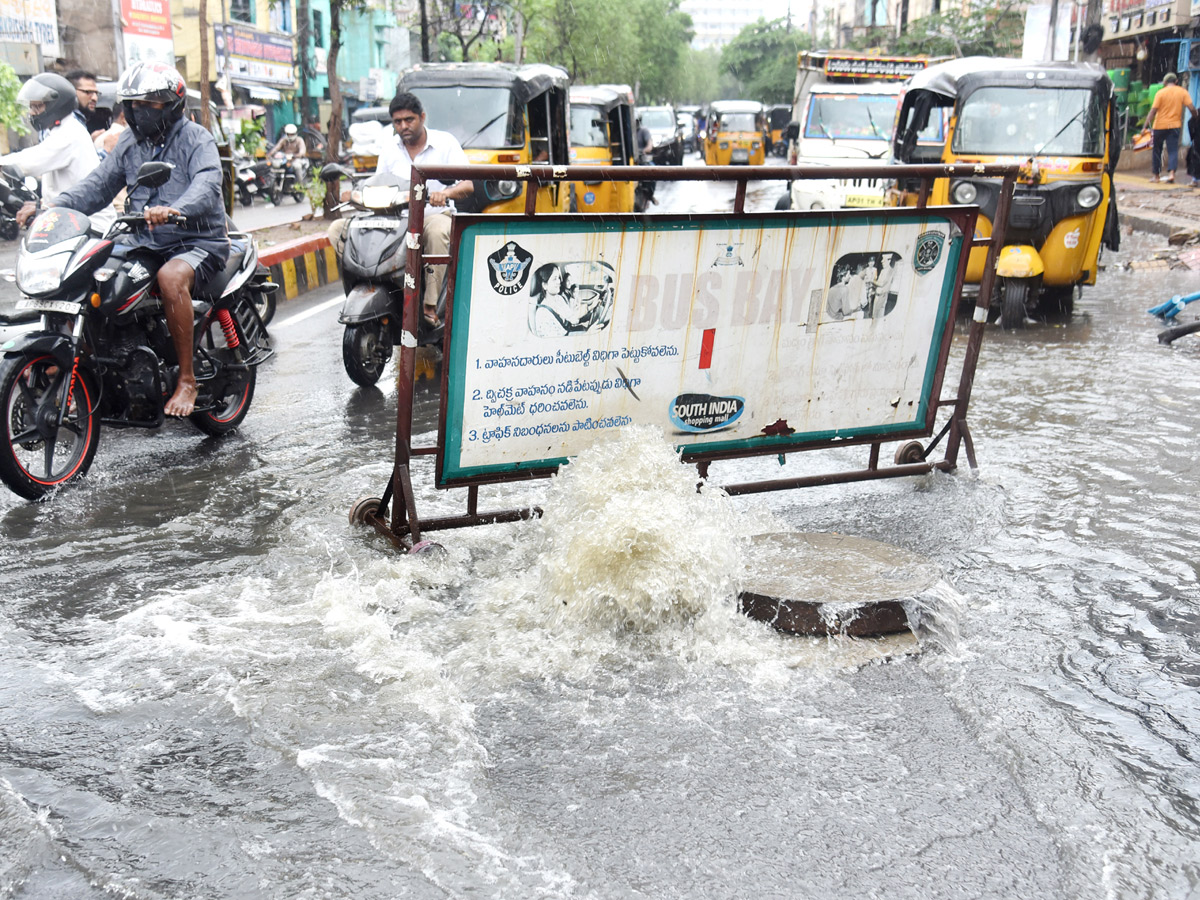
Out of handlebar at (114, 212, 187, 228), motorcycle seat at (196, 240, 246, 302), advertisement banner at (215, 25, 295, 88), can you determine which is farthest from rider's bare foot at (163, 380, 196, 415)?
advertisement banner at (215, 25, 295, 88)

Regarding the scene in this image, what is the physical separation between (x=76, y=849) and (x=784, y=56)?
9685 centimetres

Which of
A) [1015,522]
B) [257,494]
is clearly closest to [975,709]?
[1015,522]

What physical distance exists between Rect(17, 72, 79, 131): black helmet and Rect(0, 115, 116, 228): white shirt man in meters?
0.17

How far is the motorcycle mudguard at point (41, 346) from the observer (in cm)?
496

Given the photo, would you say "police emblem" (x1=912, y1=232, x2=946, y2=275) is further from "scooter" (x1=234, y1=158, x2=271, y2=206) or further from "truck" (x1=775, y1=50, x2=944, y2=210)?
"scooter" (x1=234, y1=158, x2=271, y2=206)

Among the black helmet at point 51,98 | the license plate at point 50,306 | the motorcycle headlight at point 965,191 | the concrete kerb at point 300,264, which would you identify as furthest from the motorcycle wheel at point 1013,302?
the license plate at point 50,306

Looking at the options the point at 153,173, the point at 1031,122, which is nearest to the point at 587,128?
the point at 1031,122

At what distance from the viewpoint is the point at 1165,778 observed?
299cm

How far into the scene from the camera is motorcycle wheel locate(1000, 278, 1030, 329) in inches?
407

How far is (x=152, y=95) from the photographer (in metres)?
5.51

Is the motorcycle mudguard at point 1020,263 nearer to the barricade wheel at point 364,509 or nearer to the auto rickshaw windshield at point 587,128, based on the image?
the barricade wheel at point 364,509

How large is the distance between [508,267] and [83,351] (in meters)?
2.34

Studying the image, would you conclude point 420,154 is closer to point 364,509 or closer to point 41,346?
point 41,346

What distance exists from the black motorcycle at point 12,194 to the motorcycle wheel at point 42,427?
10850mm
